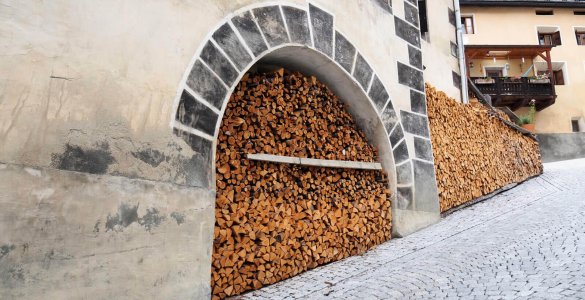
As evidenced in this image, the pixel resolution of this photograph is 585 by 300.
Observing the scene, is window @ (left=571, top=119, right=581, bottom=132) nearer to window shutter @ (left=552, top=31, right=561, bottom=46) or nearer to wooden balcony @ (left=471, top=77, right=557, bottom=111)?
wooden balcony @ (left=471, top=77, right=557, bottom=111)

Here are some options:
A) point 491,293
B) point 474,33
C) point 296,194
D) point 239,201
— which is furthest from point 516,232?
point 474,33

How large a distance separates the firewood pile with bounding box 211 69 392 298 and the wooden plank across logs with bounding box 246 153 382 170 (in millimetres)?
81

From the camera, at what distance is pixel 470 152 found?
22.1 ft

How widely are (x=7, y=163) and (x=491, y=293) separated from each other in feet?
10.1

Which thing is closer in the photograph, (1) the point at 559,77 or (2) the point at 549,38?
(1) the point at 559,77

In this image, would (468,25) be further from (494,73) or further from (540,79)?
(540,79)

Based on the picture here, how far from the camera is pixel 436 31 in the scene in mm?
7105

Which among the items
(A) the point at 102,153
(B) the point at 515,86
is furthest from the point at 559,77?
(A) the point at 102,153

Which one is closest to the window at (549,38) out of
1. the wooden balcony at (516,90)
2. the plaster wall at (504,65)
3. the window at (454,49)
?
the plaster wall at (504,65)

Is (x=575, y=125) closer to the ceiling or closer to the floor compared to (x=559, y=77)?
closer to the floor

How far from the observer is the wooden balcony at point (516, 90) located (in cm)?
1727

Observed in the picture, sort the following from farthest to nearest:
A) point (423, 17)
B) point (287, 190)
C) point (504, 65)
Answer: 1. point (504, 65)
2. point (423, 17)
3. point (287, 190)

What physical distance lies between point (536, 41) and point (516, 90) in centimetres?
473

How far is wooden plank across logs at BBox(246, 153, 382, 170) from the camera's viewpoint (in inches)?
139
